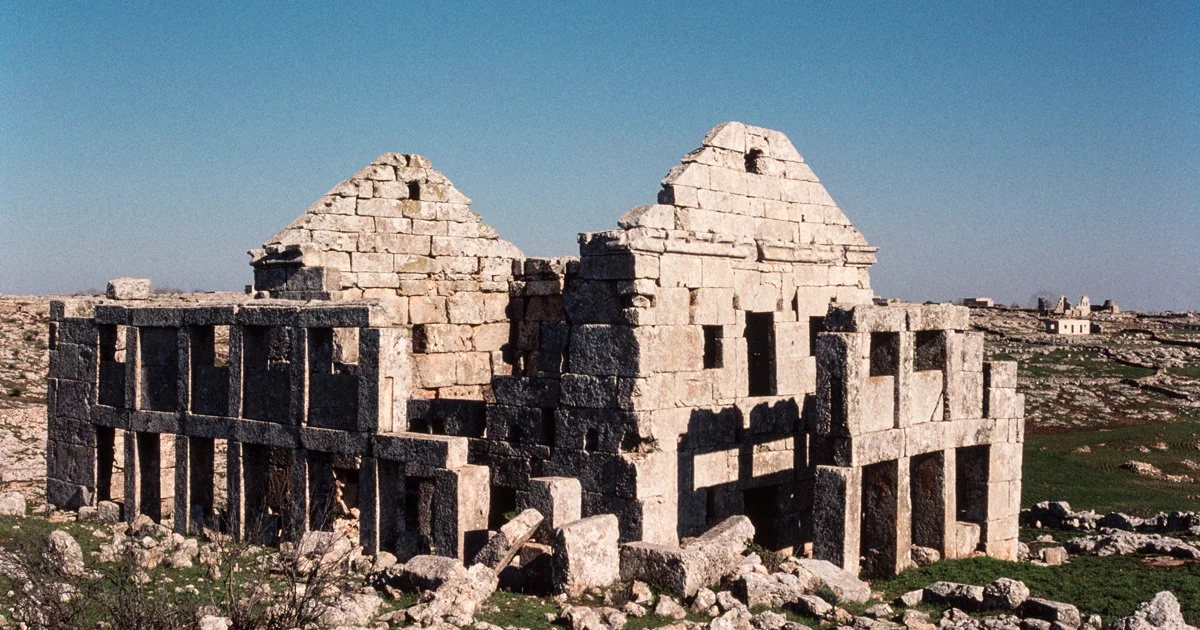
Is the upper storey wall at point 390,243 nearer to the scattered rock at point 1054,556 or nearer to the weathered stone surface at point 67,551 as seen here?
the weathered stone surface at point 67,551

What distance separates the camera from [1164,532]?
55.5 ft

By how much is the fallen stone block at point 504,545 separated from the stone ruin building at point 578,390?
1.87ft

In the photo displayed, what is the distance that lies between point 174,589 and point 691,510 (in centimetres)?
614

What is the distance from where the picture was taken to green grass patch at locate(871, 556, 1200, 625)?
39.5 feet

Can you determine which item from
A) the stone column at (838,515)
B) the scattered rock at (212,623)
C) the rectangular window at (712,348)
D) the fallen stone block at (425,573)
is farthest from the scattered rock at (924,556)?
the scattered rock at (212,623)

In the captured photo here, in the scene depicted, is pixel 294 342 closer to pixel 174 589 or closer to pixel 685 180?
pixel 174 589

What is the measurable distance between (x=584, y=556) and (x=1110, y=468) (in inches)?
663

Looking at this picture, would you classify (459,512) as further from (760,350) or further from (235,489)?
(760,350)

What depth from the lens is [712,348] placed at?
15.4 m

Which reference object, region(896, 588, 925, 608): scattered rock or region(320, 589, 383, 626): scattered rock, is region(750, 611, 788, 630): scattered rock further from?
region(320, 589, 383, 626): scattered rock

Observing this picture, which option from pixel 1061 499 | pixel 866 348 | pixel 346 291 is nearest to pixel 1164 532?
pixel 1061 499

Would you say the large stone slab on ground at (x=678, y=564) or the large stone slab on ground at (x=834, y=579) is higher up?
the large stone slab on ground at (x=678, y=564)

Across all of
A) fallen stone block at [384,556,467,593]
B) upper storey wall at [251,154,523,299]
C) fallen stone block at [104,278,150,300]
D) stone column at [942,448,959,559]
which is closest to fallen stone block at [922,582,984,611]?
stone column at [942,448,959,559]

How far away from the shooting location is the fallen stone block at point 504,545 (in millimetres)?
11820
